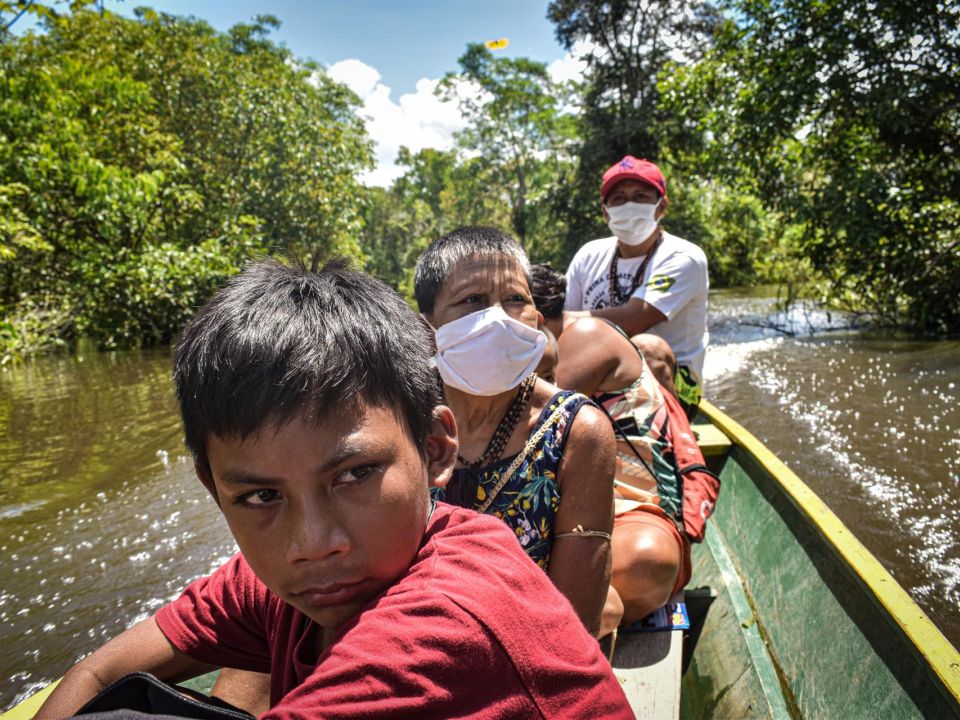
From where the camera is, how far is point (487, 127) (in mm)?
24578

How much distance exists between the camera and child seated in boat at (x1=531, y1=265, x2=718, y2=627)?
1840 mm

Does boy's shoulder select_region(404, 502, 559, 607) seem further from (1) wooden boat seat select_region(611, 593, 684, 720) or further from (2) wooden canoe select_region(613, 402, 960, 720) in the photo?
(2) wooden canoe select_region(613, 402, 960, 720)

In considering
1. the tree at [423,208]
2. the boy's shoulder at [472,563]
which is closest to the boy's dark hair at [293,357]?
the boy's shoulder at [472,563]

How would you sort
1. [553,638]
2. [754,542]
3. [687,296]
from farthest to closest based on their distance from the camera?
[687,296] → [754,542] → [553,638]

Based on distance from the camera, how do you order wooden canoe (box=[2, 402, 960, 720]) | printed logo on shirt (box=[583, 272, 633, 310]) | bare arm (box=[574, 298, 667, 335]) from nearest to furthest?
1. wooden canoe (box=[2, 402, 960, 720])
2. bare arm (box=[574, 298, 667, 335])
3. printed logo on shirt (box=[583, 272, 633, 310])

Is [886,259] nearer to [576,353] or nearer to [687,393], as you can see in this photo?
[687,393]

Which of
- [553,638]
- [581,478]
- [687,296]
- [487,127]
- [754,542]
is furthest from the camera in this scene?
[487,127]

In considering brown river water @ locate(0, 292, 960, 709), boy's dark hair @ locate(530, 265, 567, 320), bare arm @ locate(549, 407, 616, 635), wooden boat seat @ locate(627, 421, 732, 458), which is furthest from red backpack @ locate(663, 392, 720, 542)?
brown river water @ locate(0, 292, 960, 709)

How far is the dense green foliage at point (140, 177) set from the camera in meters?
9.38

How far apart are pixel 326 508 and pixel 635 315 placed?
8.89 feet

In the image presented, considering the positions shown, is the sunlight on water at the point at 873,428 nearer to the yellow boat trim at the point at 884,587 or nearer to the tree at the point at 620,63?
the yellow boat trim at the point at 884,587

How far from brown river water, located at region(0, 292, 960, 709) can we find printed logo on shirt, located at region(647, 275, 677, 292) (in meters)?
2.15

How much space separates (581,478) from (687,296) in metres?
2.08

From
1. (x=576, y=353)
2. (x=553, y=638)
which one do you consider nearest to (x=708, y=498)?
(x=576, y=353)
